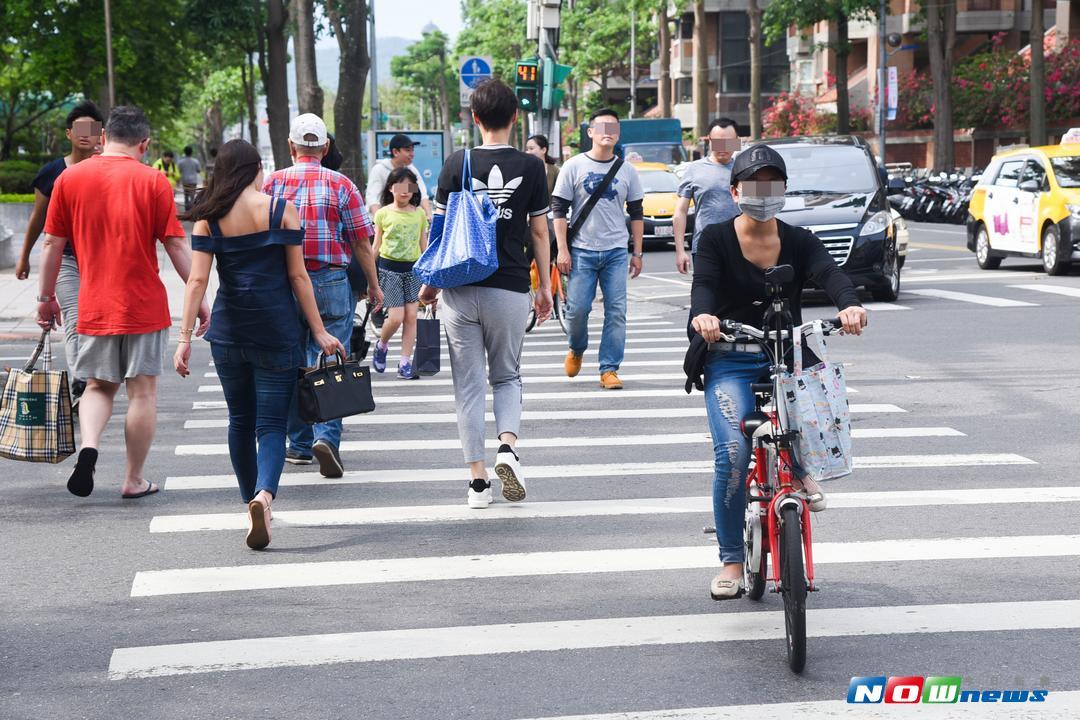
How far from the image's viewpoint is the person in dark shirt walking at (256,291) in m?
6.70

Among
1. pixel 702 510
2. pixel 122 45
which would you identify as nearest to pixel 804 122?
pixel 122 45

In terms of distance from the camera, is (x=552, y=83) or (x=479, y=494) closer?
(x=479, y=494)

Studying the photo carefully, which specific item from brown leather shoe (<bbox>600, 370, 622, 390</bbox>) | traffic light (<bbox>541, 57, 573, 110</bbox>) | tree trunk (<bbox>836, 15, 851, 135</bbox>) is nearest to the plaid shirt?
brown leather shoe (<bbox>600, 370, 622, 390</bbox>)

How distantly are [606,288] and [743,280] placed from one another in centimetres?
613

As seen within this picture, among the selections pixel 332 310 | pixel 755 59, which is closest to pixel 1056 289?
pixel 332 310

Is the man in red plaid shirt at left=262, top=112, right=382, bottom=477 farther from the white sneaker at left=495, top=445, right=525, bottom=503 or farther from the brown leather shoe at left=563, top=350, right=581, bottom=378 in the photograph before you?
the brown leather shoe at left=563, top=350, right=581, bottom=378

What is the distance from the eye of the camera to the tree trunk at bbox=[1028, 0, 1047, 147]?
4019 centimetres

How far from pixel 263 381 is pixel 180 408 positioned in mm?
4401

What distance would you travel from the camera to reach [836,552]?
21.3ft

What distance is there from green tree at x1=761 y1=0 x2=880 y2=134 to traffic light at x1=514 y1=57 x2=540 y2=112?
87.9ft

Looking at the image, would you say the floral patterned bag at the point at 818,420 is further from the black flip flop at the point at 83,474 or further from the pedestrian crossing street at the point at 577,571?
the black flip flop at the point at 83,474

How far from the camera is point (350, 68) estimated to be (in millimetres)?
29312

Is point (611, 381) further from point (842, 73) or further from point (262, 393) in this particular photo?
point (842, 73)

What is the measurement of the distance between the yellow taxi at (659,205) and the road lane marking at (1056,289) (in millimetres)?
8620
